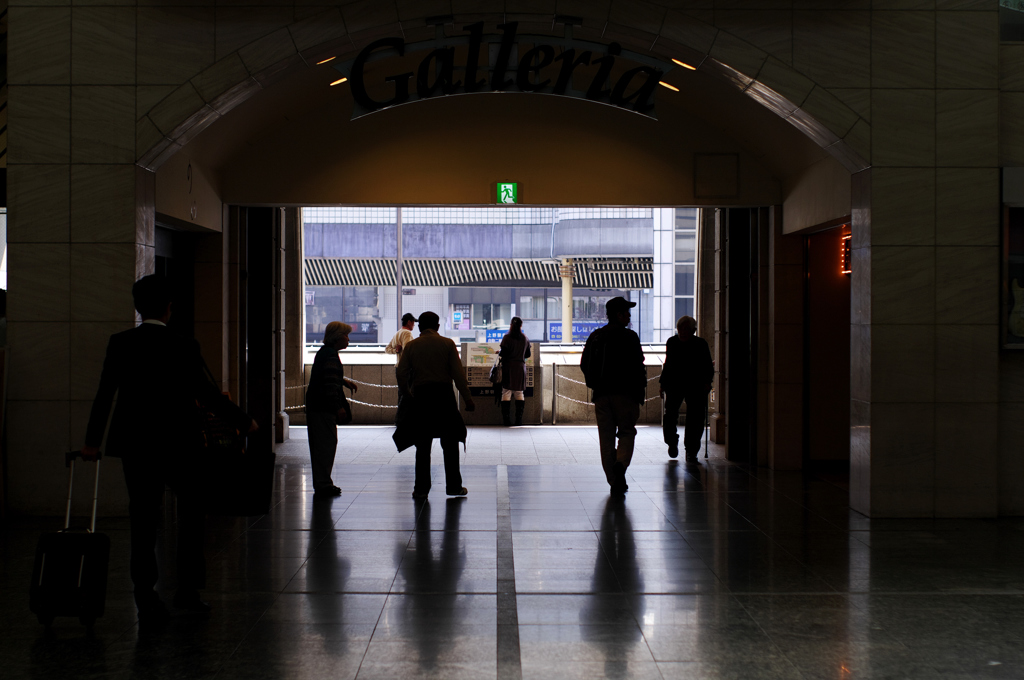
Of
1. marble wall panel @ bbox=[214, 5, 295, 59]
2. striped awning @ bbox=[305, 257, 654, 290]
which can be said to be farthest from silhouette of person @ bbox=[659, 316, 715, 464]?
striped awning @ bbox=[305, 257, 654, 290]

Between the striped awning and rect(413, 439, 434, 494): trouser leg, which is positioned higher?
the striped awning

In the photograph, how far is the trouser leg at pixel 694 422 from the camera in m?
11.2

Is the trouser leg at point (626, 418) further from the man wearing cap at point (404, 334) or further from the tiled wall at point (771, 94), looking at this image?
the man wearing cap at point (404, 334)

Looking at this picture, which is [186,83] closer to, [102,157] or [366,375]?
[102,157]

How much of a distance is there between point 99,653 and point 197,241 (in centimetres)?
696

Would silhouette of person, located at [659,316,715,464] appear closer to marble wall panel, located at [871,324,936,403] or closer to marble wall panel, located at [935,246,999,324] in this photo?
marble wall panel, located at [871,324,936,403]

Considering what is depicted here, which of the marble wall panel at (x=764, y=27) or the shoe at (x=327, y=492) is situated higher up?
the marble wall panel at (x=764, y=27)

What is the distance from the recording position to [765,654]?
4.52 meters

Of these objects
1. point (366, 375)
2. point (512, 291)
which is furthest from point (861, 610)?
point (512, 291)

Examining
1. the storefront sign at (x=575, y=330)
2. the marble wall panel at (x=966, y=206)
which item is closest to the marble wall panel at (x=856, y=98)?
the marble wall panel at (x=966, y=206)

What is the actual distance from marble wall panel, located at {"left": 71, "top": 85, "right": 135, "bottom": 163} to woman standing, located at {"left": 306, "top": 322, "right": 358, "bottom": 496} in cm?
232

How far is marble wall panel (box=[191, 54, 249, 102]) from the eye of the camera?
7777mm

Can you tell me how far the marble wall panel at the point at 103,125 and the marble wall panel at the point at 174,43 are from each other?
0.87 ft

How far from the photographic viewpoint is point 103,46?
7758mm
